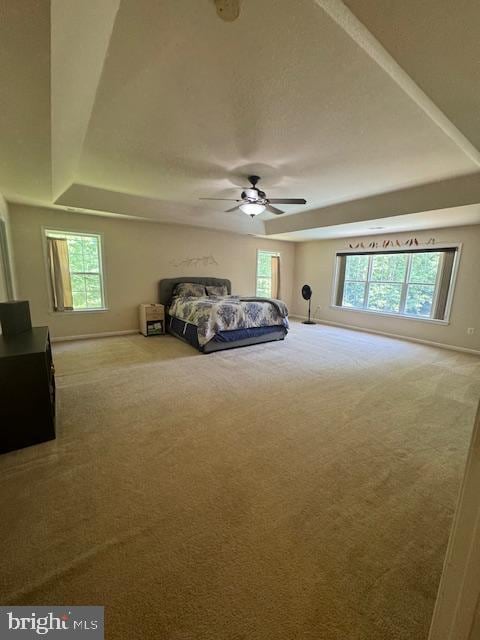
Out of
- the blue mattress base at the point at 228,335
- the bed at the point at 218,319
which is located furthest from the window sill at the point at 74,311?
the blue mattress base at the point at 228,335

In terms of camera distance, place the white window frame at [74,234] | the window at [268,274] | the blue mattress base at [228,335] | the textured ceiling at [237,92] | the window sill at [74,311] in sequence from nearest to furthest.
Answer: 1. the textured ceiling at [237,92]
2. the blue mattress base at [228,335]
3. the white window frame at [74,234]
4. the window sill at [74,311]
5. the window at [268,274]

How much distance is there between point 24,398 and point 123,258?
371 centimetres

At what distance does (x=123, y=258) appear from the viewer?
5.07 meters

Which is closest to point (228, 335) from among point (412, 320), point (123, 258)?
point (123, 258)

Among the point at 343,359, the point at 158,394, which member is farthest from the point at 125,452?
the point at 343,359

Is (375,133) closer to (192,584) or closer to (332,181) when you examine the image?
(332,181)

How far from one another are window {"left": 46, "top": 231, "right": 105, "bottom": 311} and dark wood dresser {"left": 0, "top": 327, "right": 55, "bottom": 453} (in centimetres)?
298

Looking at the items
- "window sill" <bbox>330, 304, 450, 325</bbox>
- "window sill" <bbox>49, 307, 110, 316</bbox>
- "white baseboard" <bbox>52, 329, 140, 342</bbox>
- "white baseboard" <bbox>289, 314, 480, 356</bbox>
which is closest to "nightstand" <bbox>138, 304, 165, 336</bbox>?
"white baseboard" <bbox>52, 329, 140, 342</bbox>

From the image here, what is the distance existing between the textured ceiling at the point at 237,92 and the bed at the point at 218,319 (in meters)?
1.97

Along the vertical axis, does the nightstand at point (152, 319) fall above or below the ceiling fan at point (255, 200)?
below

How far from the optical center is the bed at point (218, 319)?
4160mm

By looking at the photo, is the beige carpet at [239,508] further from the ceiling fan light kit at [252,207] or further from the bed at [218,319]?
the ceiling fan light kit at [252,207]

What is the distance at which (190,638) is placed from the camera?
0.95 meters

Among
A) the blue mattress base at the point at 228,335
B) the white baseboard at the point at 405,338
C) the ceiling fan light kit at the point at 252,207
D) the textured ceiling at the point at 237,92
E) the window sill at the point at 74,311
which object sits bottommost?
the white baseboard at the point at 405,338
